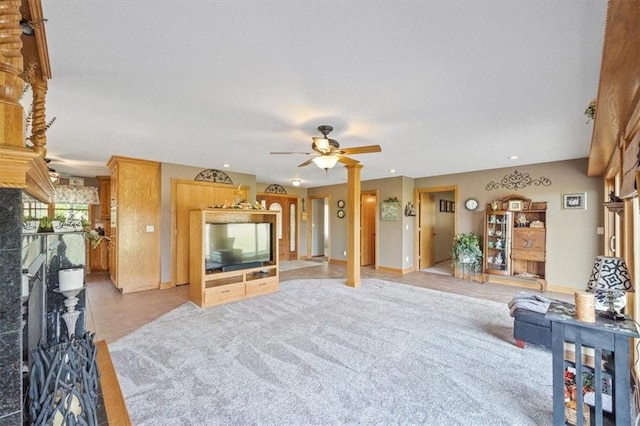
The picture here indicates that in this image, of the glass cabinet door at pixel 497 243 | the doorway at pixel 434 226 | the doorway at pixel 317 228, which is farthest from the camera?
the doorway at pixel 317 228

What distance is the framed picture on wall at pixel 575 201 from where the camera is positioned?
→ 16.1 ft

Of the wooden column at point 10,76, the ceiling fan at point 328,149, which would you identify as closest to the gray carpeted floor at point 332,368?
the wooden column at point 10,76

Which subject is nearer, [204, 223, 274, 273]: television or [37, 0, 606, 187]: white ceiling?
[37, 0, 606, 187]: white ceiling

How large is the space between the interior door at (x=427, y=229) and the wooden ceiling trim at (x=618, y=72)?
15.5 ft

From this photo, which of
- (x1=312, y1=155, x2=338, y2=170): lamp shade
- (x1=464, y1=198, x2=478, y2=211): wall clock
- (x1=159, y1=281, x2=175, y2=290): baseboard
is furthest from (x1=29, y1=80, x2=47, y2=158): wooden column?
(x1=464, y1=198, x2=478, y2=211): wall clock

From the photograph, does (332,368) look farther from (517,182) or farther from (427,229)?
(427,229)

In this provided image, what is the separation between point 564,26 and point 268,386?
9.99 ft

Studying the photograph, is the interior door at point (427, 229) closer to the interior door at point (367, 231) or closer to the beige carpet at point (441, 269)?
the beige carpet at point (441, 269)

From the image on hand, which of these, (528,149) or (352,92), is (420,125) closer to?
(352,92)

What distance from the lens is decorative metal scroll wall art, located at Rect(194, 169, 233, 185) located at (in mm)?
5727

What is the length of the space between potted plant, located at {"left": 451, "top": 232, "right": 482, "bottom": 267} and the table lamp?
4.31 m

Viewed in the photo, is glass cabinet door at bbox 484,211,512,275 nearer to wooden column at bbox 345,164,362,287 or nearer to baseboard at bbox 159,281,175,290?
wooden column at bbox 345,164,362,287

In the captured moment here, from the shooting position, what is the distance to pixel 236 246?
4.64 meters

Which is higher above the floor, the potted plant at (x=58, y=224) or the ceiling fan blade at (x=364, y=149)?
the ceiling fan blade at (x=364, y=149)
